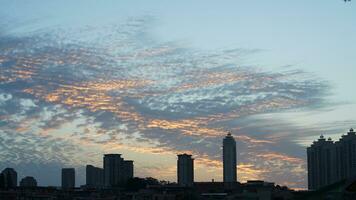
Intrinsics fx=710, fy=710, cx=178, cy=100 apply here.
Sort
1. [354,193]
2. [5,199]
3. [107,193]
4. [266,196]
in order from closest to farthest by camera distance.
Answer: [354,193]
[266,196]
[5,199]
[107,193]

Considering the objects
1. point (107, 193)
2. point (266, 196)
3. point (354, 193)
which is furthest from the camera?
point (107, 193)

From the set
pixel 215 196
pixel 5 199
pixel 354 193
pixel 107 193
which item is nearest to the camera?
pixel 354 193

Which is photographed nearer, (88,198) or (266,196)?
(266,196)

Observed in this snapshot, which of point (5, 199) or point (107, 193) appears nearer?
point (5, 199)

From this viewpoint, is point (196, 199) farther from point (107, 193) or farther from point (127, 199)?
point (107, 193)

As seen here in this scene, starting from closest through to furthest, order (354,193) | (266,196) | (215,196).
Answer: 1. (354,193)
2. (266,196)
3. (215,196)

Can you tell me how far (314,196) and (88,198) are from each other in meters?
144

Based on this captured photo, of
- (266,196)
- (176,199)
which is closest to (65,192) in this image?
(176,199)

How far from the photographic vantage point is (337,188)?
22.1 meters

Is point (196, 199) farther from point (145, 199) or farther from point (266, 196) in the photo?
point (266, 196)

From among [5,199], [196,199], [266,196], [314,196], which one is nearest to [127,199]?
[196,199]

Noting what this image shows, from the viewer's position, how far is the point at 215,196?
17275cm

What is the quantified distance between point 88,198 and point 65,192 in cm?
2410

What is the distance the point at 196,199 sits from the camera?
164 meters
